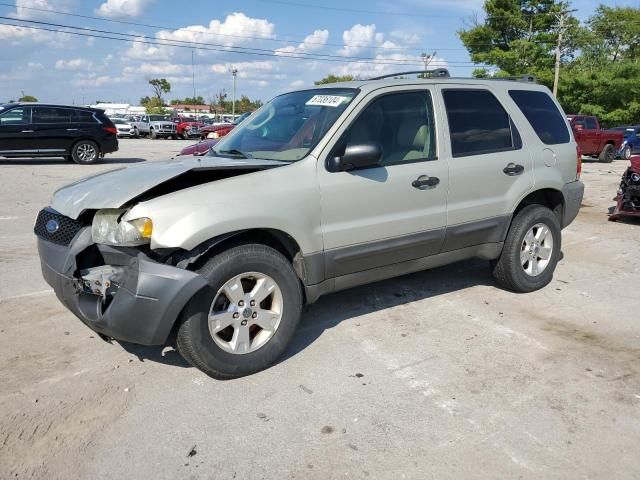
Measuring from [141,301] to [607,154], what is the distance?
21494 mm

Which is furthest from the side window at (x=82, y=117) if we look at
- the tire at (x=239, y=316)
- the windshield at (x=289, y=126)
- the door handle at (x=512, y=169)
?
the tire at (x=239, y=316)

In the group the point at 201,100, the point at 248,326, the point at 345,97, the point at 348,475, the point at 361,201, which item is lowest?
the point at 348,475

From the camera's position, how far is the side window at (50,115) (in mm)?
15664

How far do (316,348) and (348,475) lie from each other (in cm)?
138

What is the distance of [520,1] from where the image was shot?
141ft

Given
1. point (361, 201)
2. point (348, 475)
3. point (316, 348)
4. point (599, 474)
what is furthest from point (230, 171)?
point (599, 474)

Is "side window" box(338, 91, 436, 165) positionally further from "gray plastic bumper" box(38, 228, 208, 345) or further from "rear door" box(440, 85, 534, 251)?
"gray plastic bumper" box(38, 228, 208, 345)

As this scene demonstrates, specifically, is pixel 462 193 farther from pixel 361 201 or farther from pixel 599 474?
pixel 599 474

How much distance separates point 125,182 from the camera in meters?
3.46

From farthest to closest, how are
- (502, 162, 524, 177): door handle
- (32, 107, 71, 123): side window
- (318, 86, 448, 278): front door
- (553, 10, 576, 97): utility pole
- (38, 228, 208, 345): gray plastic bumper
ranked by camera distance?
(553, 10, 576, 97): utility pole, (32, 107, 71, 123): side window, (502, 162, 524, 177): door handle, (318, 86, 448, 278): front door, (38, 228, 208, 345): gray plastic bumper

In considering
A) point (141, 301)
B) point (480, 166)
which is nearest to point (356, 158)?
point (480, 166)

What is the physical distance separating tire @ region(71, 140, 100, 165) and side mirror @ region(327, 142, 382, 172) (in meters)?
14.8

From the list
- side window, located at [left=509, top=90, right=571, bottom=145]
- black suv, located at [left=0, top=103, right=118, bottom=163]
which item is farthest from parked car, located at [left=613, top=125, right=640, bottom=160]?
side window, located at [left=509, top=90, right=571, bottom=145]

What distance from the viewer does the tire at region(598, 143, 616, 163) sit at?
20734 millimetres
